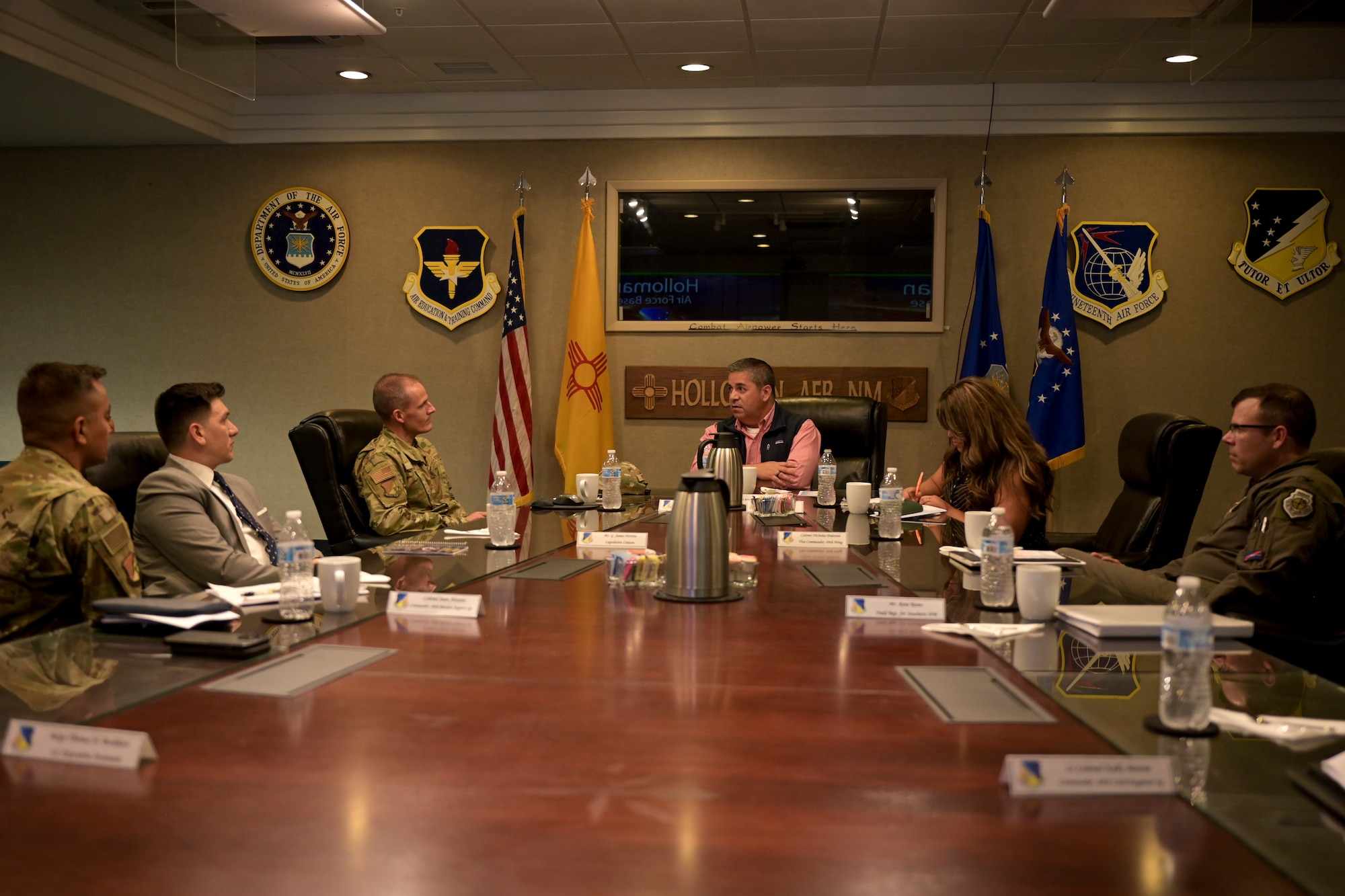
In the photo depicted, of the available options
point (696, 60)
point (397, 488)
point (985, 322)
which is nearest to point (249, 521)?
point (397, 488)

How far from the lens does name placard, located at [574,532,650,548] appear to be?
8.66ft

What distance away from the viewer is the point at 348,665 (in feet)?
4.67

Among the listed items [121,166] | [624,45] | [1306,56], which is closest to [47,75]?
[121,166]

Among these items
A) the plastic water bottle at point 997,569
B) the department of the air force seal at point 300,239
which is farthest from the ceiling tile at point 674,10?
the plastic water bottle at point 997,569

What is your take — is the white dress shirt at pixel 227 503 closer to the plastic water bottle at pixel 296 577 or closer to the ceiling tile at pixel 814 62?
the plastic water bottle at pixel 296 577

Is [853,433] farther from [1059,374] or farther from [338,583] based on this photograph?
[338,583]

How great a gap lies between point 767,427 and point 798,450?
226 mm

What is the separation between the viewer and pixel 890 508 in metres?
2.85

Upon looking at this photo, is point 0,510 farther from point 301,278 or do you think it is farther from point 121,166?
point 121,166

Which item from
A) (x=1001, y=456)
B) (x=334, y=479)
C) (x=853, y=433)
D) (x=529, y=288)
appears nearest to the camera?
(x=1001, y=456)

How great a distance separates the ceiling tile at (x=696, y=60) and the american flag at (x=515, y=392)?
1128 millimetres

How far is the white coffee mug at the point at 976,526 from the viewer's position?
240cm

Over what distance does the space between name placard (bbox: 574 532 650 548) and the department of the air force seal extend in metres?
4.11

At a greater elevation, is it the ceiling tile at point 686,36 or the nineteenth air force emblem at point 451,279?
the ceiling tile at point 686,36
